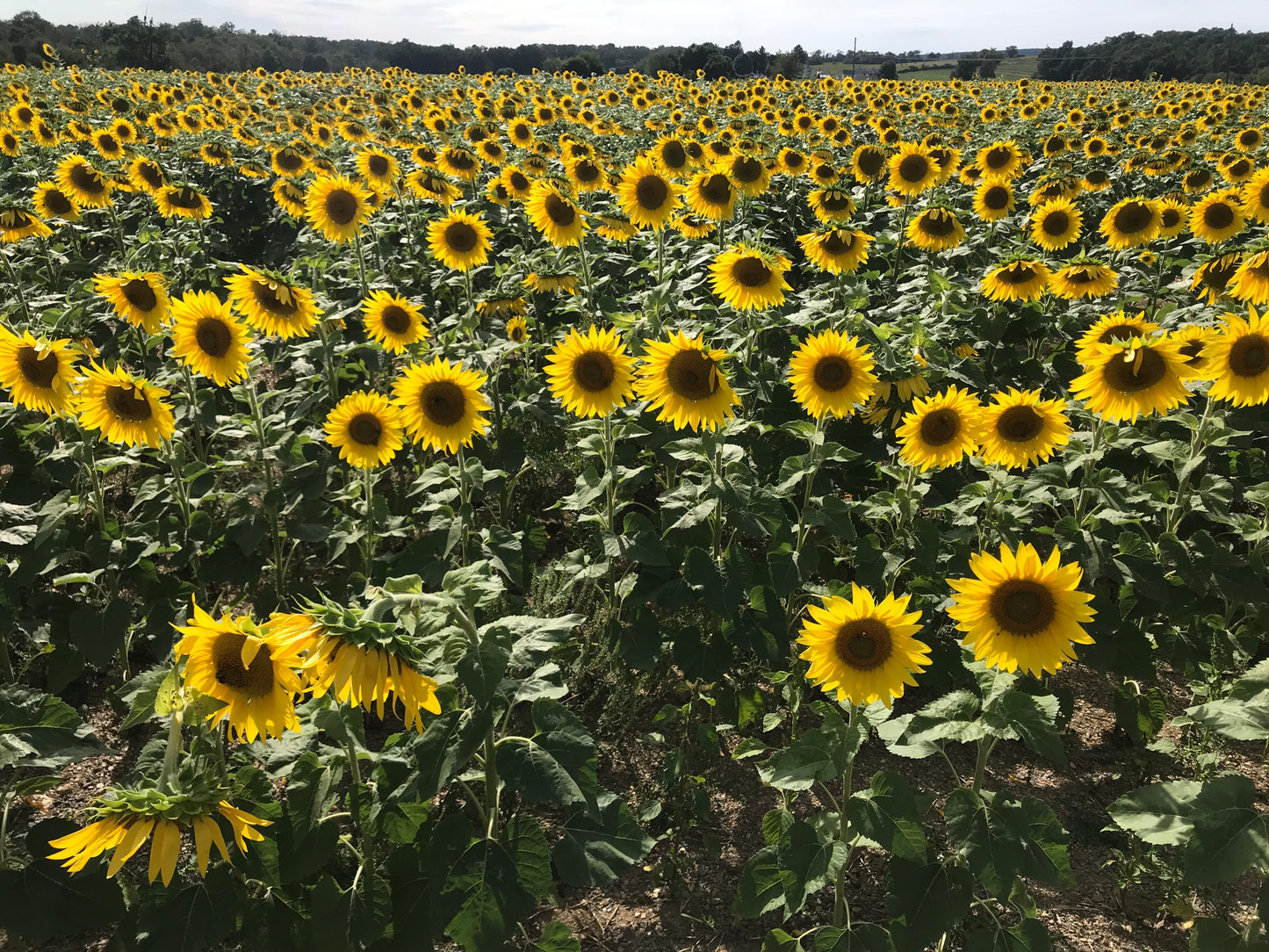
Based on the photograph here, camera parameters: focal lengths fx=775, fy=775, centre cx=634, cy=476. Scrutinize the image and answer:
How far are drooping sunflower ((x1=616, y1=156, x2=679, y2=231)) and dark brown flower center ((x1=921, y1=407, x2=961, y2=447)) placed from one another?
9.91 feet

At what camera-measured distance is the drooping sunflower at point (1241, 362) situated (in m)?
3.59

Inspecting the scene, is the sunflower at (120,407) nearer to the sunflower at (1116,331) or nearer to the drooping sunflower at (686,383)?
the drooping sunflower at (686,383)

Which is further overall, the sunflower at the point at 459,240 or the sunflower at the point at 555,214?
the sunflower at the point at 555,214

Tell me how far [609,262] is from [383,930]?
6.02 meters

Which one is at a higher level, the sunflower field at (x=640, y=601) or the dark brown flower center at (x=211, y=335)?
the dark brown flower center at (x=211, y=335)

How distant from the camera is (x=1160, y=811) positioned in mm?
2340

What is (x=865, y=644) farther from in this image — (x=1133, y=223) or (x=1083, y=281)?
(x=1133, y=223)

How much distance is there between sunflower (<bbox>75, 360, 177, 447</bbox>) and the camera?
12.2 feet

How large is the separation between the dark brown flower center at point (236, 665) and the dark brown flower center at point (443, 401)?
1.86 meters

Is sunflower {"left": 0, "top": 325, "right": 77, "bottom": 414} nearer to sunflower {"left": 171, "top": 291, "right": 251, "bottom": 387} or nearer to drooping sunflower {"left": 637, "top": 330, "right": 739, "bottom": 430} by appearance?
sunflower {"left": 171, "top": 291, "right": 251, "bottom": 387}

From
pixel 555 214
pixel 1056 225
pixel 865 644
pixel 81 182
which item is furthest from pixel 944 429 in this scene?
pixel 81 182

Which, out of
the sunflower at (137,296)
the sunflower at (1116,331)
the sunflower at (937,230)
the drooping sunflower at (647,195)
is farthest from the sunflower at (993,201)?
the sunflower at (137,296)

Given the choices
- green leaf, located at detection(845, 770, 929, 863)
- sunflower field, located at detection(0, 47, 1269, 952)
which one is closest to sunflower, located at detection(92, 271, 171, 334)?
sunflower field, located at detection(0, 47, 1269, 952)

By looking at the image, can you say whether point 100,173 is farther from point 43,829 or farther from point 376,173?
point 43,829
